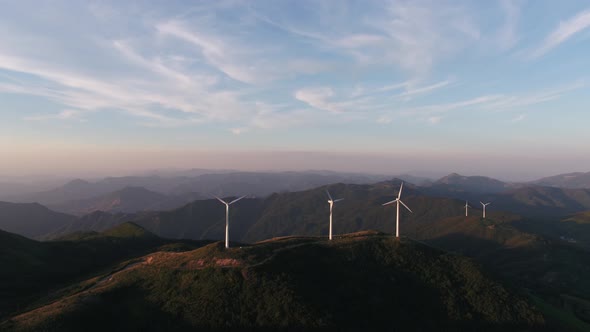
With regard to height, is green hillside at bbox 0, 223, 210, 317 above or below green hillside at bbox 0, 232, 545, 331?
below

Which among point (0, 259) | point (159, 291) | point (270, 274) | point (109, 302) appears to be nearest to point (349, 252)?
point (270, 274)

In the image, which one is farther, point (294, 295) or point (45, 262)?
point (45, 262)

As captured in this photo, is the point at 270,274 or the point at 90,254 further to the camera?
the point at 90,254

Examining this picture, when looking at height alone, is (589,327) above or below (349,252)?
below

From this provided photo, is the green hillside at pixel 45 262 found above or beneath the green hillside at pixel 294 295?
beneath

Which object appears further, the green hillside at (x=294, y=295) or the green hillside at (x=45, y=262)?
the green hillside at (x=45, y=262)

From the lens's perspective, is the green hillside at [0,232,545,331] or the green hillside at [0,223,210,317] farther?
the green hillside at [0,223,210,317]

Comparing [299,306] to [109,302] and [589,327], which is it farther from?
[589,327]

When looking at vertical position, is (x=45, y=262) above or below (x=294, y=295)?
below
